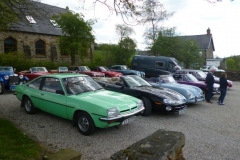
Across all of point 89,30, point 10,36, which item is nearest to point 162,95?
point 89,30

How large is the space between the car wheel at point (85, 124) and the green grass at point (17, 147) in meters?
1.11

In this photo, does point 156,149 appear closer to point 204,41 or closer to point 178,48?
point 178,48

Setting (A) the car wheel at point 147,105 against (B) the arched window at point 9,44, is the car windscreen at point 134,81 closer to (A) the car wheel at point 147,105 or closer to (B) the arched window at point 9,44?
(A) the car wheel at point 147,105

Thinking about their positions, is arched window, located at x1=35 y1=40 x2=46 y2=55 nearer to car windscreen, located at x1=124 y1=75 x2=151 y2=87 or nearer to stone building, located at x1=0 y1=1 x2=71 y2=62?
stone building, located at x1=0 y1=1 x2=71 y2=62

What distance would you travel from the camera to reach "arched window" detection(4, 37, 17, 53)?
79.0 feet

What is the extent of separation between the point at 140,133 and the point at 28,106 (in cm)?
388

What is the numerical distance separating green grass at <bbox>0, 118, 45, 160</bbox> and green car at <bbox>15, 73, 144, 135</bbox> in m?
1.14

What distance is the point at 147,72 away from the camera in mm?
19781

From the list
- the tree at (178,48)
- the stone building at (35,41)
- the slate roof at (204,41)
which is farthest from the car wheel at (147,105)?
the slate roof at (204,41)

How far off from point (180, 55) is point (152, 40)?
519 centimetres

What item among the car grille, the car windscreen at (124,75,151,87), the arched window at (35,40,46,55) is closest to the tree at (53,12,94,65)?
the arched window at (35,40,46,55)

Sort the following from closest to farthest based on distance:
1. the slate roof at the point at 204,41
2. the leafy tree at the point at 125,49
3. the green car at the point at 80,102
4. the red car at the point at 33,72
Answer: the green car at the point at 80,102, the red car at the point at 33,72, the leafy tree at the point at 125,49, the slate roof at the point at 204,41

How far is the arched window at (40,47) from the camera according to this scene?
27025 mm

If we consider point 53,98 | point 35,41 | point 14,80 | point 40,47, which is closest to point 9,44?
point 35,41
